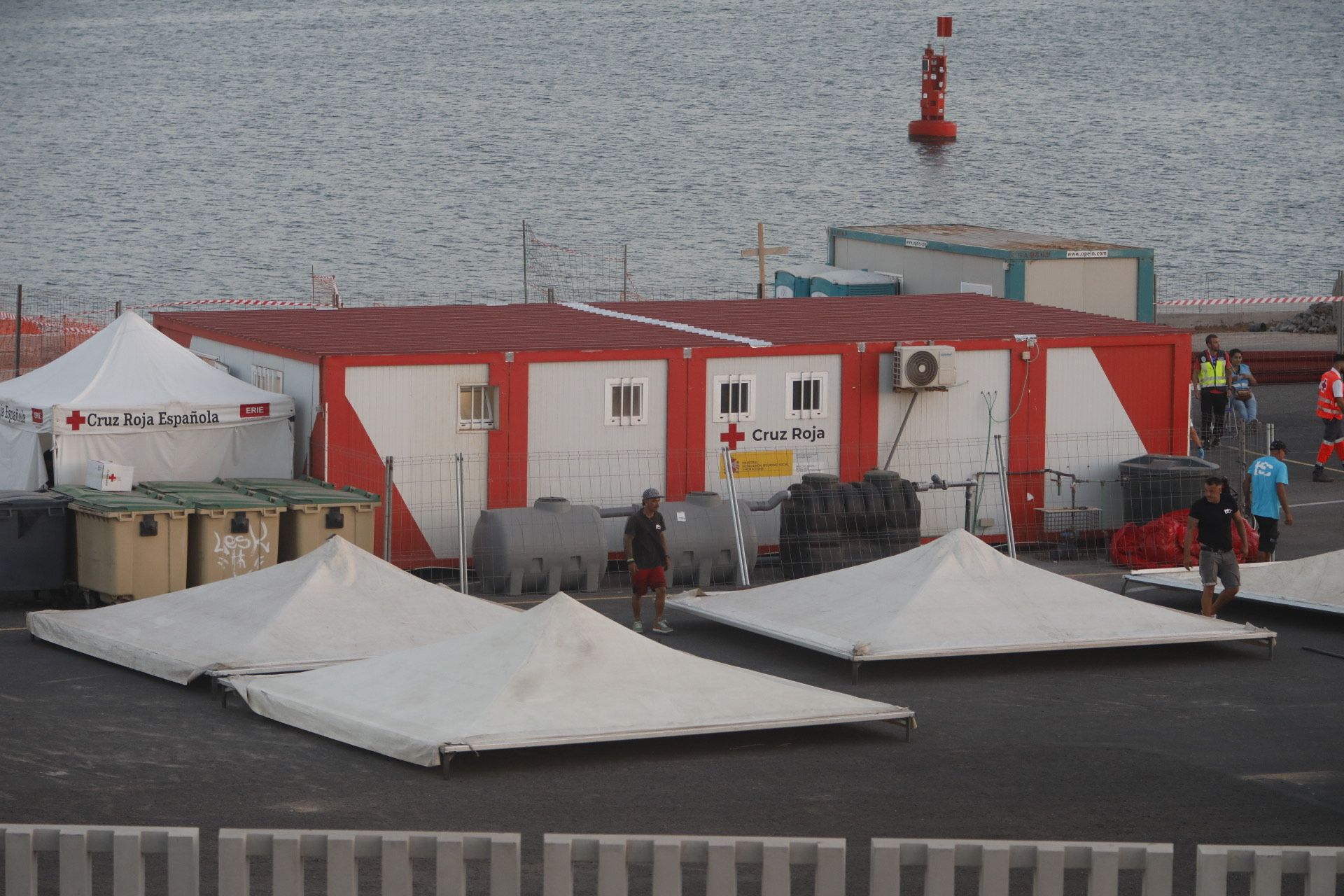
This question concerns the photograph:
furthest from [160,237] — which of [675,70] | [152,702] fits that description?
[675,70]

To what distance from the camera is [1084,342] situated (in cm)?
2247

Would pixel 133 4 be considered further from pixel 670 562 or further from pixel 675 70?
pixel 670 562

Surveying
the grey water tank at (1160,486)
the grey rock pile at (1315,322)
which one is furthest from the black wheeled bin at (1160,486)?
the grey rock pile at (1315,322)

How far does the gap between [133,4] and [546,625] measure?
195014 millimetres

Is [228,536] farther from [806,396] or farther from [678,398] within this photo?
[806,396]

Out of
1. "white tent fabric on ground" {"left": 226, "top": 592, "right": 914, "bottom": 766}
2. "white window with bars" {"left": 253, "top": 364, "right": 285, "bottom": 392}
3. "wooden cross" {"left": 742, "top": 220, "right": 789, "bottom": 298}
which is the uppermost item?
"wooden cross" {"left": 742, "top": 220, "right": 789, "bottom": 298}

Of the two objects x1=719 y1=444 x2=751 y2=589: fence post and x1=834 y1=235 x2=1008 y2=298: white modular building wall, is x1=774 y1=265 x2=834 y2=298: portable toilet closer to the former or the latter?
x1=834 y1=235 x2=1008 y2=298: white modular building wall

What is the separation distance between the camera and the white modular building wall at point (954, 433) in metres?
21.7

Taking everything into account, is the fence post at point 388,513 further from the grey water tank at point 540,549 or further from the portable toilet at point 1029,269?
the portable toilet at point 1029,269

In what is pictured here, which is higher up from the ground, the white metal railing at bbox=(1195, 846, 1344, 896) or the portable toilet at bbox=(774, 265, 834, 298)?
the portable toilet at bbox=(774, 265, 834, 298)

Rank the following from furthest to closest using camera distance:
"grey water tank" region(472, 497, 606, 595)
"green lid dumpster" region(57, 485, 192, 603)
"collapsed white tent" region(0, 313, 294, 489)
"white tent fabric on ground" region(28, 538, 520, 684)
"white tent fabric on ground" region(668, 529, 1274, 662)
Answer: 1. "collapsed white tent" region(0, 313, 294, 489)
2. "grey water tank" region(472, 497, 606, 595)
3. "green lid dumpster" region(57, 485, 192, 603)
4. "white tent fabric on ground" region(668, 529, 1274, 662)
5. "white tent fabric on ground" region(28, 538, 520, 684)

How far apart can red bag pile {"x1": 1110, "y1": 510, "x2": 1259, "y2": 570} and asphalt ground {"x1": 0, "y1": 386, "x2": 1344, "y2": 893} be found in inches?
171

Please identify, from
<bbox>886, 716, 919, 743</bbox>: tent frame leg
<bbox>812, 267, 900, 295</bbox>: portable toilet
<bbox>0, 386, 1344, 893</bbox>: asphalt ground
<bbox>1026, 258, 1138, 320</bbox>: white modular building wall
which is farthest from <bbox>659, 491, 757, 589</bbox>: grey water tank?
<bbox>812, 267, 900, 295</bbox>: portable toilet

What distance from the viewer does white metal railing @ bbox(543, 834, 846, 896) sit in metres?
7.74
